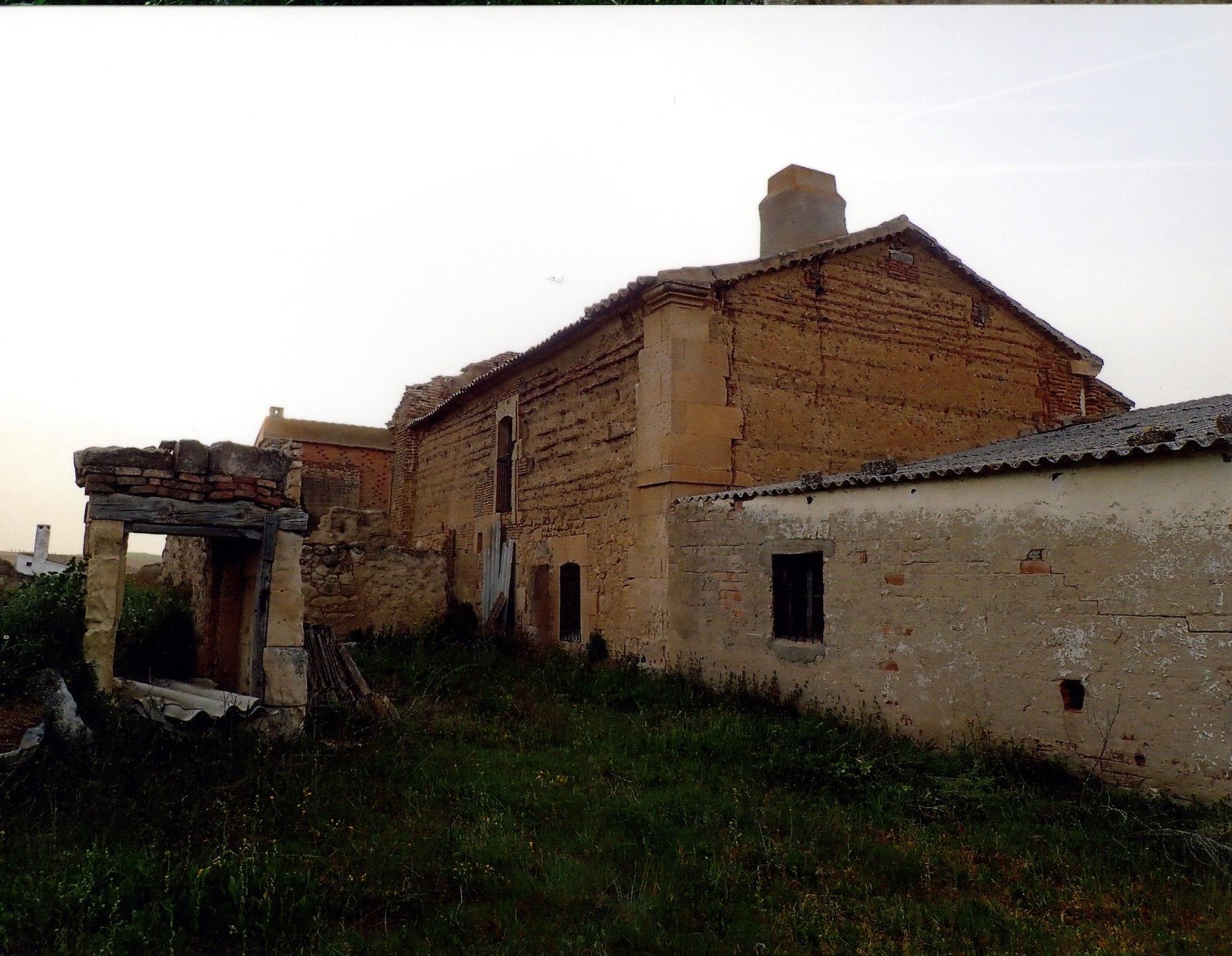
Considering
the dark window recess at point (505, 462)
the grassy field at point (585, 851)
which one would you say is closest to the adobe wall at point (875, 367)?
the grassy field at point (585, 851)

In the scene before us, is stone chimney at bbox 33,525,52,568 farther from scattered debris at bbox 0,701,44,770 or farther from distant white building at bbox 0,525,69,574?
scattered debris at bbox 0,701,44,770

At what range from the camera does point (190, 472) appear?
663 cm

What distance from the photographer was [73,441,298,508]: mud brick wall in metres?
6.30

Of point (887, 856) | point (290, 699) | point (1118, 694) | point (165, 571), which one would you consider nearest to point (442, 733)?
point (290, 699)

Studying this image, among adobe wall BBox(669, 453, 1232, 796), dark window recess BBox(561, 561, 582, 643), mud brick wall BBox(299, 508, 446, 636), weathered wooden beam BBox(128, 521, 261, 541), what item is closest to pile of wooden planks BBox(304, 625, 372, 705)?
weathered wooden beam BBox(128, 521, 261, 541)

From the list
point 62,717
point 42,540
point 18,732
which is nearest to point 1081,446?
point 62,717

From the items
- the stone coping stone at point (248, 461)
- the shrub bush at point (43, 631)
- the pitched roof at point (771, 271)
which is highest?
the pitched roof at point (771, 271)

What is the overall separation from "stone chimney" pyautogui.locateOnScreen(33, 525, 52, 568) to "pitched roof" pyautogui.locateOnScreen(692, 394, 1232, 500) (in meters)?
10.9

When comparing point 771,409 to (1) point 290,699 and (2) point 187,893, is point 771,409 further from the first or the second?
(2) point 187,893

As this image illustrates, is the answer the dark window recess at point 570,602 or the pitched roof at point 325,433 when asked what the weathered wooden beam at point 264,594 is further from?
the pitched roof at point 325,433

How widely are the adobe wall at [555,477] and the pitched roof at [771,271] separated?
27 centimetres

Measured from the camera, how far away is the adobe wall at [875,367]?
11.0 metres

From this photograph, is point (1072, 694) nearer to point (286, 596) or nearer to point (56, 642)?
point (286, 596)

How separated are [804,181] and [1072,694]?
9.81m
